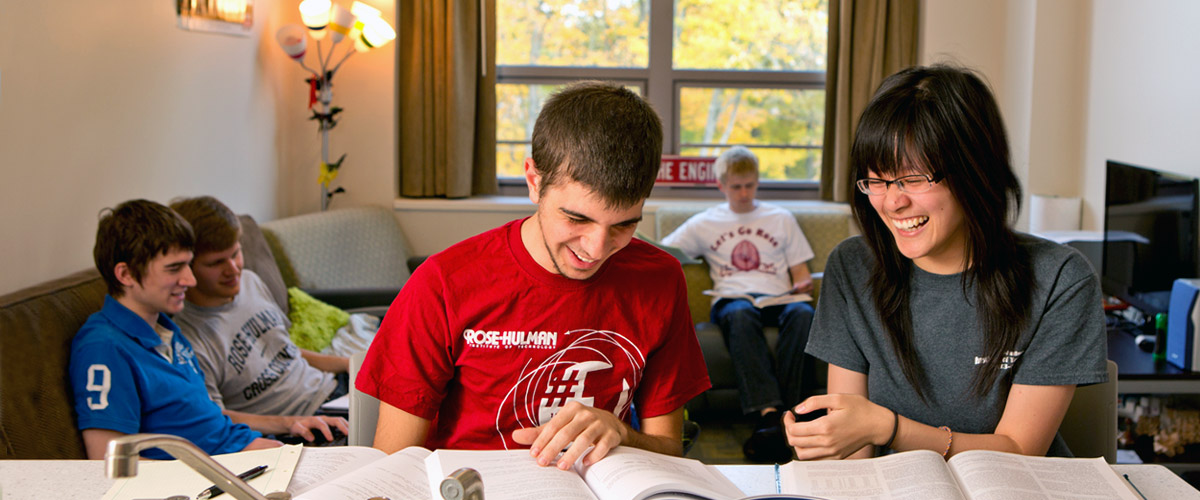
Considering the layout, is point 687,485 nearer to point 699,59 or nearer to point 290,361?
point 290,361

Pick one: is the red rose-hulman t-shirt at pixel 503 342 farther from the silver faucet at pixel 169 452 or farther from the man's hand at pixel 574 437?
the silver faucet at pixel 169 452

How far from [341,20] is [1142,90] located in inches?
124

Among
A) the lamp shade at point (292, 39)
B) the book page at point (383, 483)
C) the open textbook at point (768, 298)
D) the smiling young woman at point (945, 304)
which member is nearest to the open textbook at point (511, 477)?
the book page at point (383, 483)

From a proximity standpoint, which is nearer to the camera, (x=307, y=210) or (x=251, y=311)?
(x=251, y=311)

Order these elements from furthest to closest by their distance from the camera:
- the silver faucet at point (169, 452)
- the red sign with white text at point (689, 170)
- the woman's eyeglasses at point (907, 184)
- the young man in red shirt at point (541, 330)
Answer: the red sign with white text at point (689, 170) → the woman's eyeglasses at point (907, 184) → the young man in red shirt at point (541, 330) → the silver faucet at point (169, 452)

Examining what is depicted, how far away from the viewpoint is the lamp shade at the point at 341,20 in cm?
390

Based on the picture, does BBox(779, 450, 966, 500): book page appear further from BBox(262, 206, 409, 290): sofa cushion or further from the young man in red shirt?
BBox(262, 206, 409, 290): sofa cushion

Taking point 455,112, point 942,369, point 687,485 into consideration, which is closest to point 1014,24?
point 455,112

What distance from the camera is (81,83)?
243cm

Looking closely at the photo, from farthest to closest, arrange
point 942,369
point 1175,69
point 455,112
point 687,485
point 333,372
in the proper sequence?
point 455,112
point 1175,69
point 333,372
point 942,369
point 687,485

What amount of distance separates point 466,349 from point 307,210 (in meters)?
3.36

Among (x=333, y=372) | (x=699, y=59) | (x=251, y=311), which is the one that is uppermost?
(x=699, y=59)

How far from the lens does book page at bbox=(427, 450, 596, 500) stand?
1.01 metres

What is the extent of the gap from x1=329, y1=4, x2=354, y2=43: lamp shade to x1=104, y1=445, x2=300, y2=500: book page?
303 cm
